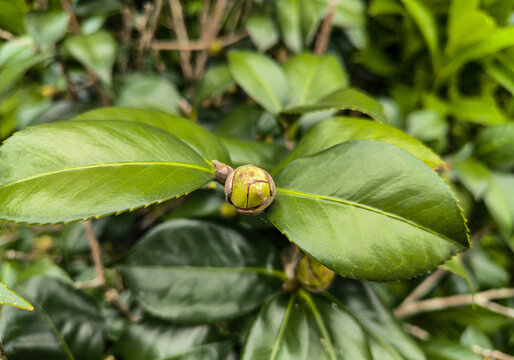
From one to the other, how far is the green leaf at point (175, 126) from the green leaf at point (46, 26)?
1.04 feet

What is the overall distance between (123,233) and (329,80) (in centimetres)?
63

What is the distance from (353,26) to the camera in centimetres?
95

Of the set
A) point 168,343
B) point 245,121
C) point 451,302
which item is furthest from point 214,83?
point 451,302

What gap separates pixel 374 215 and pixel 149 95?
0.66 m

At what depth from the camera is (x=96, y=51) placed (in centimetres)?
71

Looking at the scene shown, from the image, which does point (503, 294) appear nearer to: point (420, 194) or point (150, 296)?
point (420, 194)

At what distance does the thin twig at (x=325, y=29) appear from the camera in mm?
928

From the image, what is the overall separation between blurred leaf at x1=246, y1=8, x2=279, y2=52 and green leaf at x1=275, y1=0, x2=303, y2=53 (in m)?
0.03

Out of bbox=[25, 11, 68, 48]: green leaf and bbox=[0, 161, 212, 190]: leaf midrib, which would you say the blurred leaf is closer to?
bbox=[25, 11, 68, 48]: green leaf

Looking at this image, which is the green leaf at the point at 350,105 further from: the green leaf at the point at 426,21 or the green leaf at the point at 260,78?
the green leaf at the point at 426,21

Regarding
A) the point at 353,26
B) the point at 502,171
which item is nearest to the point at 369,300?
the point at 502,171

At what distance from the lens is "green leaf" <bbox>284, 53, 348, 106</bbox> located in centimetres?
72

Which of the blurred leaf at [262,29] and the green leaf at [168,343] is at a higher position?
the blurred leaf at [262,29]

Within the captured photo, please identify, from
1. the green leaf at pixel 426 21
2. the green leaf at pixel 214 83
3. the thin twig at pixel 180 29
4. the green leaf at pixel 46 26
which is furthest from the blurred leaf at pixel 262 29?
the green leaf at pixel 46 26
